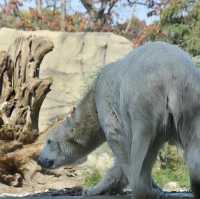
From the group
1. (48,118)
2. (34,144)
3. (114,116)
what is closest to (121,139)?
(114,116)

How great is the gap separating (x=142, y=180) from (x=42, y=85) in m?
4.69

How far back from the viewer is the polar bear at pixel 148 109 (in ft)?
13.7

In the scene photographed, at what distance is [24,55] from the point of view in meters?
9.09

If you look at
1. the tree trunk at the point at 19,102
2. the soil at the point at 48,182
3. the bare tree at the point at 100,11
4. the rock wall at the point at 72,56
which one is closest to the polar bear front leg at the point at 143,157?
the soil at the point at 48,182

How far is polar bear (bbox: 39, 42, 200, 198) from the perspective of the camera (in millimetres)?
4172

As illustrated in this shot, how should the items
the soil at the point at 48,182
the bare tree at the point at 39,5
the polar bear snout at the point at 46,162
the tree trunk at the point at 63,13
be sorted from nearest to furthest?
the polar bear snout at the point at 46,162 < the soil at the point at 48,182 < the tree trunk at the point at 63,13 < the bare tree at the point at 39,5

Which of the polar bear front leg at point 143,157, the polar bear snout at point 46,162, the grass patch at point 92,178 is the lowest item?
the grass patch at point 92,178

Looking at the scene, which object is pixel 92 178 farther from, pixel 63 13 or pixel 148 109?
pixel 63 13

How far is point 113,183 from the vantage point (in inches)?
199

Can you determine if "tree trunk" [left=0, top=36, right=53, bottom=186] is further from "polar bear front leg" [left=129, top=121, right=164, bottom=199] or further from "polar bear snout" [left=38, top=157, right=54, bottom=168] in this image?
"polar bear front leg" [left=129, top=121, right=164, bottom=199]

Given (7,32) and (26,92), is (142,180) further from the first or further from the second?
(7,32)

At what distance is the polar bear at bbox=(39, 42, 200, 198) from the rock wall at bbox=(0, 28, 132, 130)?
7.88 metres

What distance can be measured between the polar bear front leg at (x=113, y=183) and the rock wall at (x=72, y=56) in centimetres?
742

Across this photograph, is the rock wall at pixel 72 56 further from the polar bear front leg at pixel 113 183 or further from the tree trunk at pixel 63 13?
the polar bear front leg at pixel 113 183
